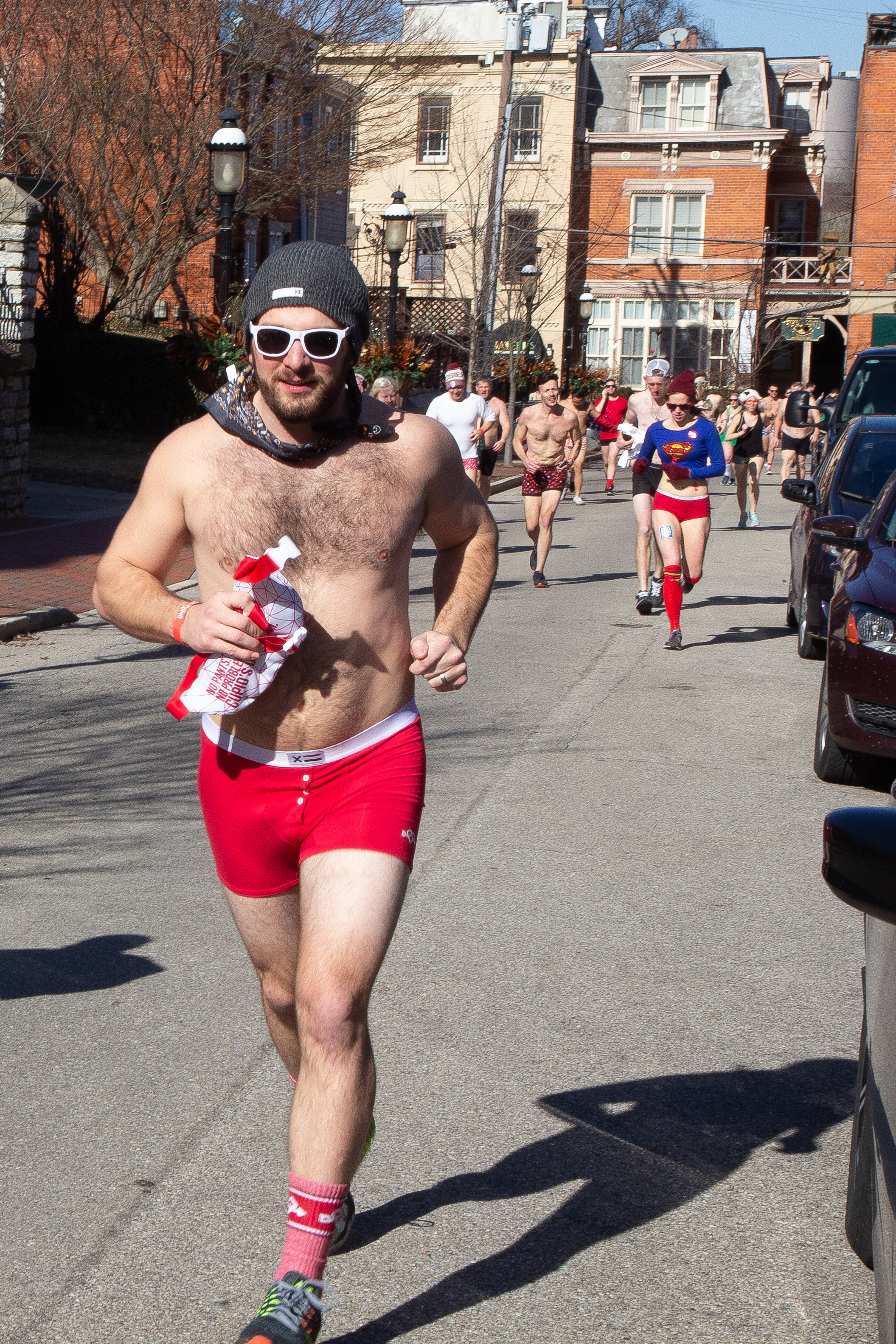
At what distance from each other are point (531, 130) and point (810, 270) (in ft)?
39.1

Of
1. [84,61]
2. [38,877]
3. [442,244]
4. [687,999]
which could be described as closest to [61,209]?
[84,61]

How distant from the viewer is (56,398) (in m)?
26.9

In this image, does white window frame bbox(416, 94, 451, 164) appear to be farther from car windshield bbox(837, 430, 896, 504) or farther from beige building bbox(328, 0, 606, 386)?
car windshield bbox(837, 430, 896, 504)

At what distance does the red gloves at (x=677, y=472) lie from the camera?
11.8m

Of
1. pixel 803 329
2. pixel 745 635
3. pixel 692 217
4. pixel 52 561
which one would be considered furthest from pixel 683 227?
pixel 745 635

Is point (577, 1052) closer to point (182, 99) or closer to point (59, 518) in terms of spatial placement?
point (59, 518)

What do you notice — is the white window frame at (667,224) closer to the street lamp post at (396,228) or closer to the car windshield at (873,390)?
the street lamp post at (396,228)

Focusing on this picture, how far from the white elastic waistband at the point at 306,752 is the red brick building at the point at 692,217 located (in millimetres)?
51040

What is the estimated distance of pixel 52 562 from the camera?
14734mm

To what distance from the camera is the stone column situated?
691 inches

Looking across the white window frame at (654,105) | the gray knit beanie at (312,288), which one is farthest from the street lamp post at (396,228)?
the white window frame at (654,105)

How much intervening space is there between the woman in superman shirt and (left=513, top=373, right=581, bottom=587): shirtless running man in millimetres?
2600

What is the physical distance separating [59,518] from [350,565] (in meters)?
15.3

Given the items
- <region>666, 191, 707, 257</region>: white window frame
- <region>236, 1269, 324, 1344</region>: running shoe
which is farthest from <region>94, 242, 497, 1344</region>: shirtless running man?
<region>666, 191, 707, 257</region>: white window frame
